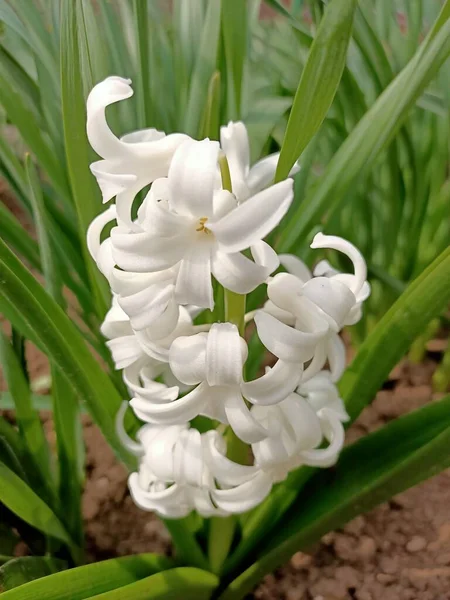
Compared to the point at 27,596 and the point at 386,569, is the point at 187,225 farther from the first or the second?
the point at 386,569

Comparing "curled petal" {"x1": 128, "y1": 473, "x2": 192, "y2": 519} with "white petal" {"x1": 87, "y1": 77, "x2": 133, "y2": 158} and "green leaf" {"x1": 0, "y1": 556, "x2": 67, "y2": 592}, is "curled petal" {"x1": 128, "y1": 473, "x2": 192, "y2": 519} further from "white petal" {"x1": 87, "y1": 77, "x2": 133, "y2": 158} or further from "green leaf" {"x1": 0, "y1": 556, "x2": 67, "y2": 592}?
"white petal" {"x1": 87, "y1": 77, "x2": 133, "y2": 158}

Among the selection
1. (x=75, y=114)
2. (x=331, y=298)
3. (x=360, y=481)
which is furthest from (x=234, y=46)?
(x=360, y=481)

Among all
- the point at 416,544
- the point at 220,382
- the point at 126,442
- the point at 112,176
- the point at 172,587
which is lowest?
the point at 416,544

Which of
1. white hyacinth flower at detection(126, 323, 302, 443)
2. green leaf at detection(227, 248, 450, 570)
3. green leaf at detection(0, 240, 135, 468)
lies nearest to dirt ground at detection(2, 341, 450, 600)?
green leaf at detection(227, 248, 450, 570)

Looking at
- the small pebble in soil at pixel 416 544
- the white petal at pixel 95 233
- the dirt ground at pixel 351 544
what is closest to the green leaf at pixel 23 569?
the dirt ground at pixel 351 544

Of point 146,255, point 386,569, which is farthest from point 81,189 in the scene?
point 386,569

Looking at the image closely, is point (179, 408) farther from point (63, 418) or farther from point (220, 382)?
point (63, 418)
